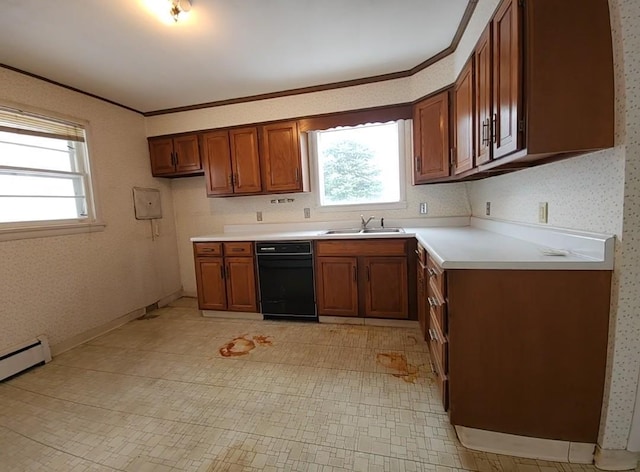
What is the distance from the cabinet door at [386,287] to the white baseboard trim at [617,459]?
1551 millimetres

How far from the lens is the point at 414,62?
2.72 m

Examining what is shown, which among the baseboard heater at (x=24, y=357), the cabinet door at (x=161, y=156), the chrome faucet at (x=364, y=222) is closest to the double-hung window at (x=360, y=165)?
the chrome faucet at (x=364, y=222)

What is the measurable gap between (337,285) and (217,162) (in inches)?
80.0

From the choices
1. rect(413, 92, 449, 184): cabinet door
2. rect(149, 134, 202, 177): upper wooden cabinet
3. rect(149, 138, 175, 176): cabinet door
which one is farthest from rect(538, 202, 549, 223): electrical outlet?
rect(149, 138, 175, 176): cabinet door

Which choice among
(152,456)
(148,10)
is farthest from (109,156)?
(152,456)

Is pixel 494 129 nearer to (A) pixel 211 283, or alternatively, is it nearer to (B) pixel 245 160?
(B) pixel 245 160

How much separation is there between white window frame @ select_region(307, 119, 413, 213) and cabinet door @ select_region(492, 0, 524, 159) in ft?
5.38

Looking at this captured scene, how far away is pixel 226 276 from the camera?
324cm

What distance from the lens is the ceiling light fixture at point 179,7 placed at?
5.80 ft

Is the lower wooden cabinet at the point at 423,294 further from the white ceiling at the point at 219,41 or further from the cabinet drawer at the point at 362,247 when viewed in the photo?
the white ceiling at the point at 219,41

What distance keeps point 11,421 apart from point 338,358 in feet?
7.04

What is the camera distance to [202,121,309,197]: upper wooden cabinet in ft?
10.6

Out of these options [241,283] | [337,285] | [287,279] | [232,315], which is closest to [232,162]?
[241,283]

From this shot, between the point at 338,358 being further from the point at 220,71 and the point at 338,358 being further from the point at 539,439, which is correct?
the point at 220,71
